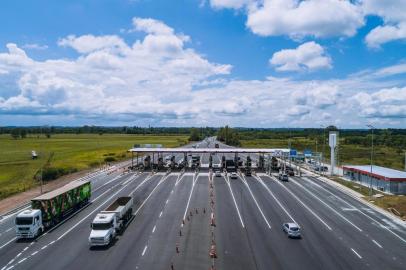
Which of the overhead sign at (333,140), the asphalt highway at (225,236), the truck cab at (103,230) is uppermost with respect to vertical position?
the overhead sign at (333,140)

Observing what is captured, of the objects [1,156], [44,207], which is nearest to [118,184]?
[44,207]

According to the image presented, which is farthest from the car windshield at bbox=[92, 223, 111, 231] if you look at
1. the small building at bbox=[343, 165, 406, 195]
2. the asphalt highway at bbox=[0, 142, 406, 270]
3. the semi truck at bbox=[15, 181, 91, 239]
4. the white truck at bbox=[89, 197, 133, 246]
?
the small building at bbox=[343, 165, 406, 195]

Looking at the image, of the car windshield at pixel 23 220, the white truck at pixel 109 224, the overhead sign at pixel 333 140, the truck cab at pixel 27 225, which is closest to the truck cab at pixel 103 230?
the white truck at pixel 109 224

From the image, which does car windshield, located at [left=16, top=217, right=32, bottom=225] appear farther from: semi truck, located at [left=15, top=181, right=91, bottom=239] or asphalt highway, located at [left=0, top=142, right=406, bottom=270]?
asphalt highway, located at [left=0, top=142, right=406, bottom=270]

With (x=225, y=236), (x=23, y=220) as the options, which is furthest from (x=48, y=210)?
(x=225, y=236)

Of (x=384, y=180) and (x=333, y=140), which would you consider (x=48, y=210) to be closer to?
(x=384, y=180)

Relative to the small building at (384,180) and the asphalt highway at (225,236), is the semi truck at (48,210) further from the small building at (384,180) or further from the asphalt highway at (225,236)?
the small building at (384,180)

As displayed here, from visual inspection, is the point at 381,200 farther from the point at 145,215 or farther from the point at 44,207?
the point at 44,207
